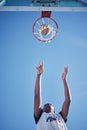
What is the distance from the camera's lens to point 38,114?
3.36 meters

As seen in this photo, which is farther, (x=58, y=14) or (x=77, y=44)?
(x=77, y=44)

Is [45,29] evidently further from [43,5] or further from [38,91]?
[38,91]

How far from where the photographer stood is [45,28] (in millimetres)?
3986

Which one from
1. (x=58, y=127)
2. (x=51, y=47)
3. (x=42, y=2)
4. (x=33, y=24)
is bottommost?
(x=58, y=127)

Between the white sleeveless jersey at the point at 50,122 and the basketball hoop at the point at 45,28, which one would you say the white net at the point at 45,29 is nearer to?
the basketball hoop at the point at 45,28

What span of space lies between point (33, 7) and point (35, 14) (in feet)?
1.02

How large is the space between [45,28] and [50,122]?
1.42 m

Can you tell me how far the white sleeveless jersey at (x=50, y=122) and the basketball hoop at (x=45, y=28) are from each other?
3.93 ft

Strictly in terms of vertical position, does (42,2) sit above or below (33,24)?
above

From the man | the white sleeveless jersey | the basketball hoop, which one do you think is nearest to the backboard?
the basketball hoop

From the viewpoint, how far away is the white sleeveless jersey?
127 inches

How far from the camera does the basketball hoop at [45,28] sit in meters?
3.99

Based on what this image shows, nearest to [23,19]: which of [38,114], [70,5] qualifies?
[70,5]

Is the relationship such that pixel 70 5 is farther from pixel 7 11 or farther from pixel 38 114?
pixel 38 114
